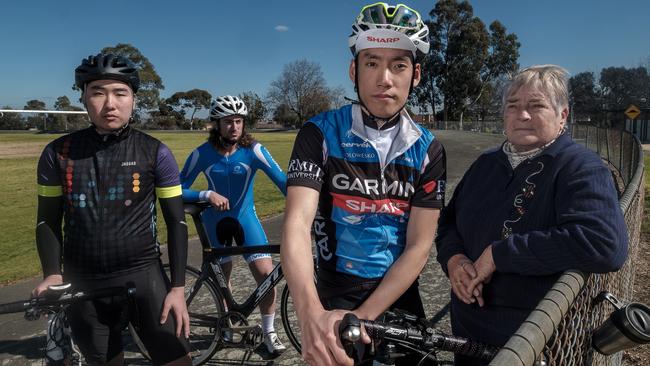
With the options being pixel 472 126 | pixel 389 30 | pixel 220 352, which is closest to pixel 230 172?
pixel 220 352

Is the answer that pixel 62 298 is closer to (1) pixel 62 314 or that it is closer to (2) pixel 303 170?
(1) pixel 62 314

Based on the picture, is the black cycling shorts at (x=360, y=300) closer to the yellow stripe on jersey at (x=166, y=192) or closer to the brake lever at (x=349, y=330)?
the brake lever at (x=349, y=330)

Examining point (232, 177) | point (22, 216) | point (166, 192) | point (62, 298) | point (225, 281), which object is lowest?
point (22, 216)

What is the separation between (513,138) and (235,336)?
3045 millimetres

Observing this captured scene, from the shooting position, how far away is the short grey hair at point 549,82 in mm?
2109

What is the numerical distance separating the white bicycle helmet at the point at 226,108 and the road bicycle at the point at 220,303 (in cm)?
104

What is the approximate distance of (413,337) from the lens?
1.71 m

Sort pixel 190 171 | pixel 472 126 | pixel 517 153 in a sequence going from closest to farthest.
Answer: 1. pixel 517 153
2. pixel 190 171
3. pixel 472 126

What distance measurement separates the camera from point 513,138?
86.4 inches

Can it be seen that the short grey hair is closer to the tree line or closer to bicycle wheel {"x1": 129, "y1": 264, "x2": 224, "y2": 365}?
bicycle wheel {"x1": 129, "y1": 264, "x2": 224, "y2": 365}

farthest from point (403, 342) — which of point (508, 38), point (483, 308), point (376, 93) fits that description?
point (508, 38)

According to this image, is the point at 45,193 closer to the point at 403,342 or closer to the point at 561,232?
the point at 403,342

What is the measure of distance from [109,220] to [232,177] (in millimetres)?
1957

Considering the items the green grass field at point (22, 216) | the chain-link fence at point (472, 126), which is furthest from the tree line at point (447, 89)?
the green grass field at point (22, 216)
